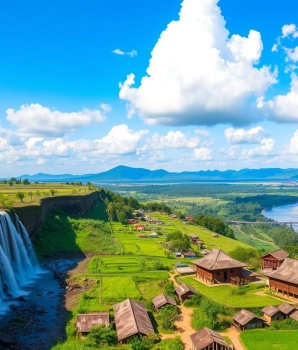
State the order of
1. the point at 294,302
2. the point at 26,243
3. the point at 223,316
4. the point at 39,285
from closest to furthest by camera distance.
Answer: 1. the point at 223,316
2. the point at 294,302
3. the point at 39,285
4. the point at 26,243

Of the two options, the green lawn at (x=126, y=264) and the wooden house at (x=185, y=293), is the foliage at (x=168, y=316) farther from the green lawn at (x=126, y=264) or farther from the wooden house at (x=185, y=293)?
the green lawn at (x=126, y=264)

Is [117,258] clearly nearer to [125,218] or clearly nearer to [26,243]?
[26,243]

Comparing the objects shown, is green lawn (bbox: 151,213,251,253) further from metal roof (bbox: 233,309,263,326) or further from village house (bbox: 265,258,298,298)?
Result: metal roof (bbox: 233,309,263,326)

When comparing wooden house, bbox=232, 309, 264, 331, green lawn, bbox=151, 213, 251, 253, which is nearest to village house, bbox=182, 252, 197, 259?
green lawn, bbox=151, 213, 251, 253

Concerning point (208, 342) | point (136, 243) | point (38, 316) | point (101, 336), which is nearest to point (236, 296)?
point (208, 342)

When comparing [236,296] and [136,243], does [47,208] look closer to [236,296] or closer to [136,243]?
[136,243]

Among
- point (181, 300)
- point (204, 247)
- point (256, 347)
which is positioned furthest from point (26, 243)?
point (256, 347)

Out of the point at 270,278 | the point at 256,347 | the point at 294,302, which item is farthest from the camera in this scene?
the point at 270,278
